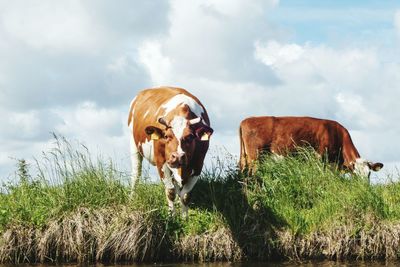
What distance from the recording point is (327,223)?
13.5 meters

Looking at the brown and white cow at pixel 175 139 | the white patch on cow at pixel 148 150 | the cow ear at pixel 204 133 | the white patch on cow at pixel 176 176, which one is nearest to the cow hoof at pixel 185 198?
the brown and white cow at pixel 175 139

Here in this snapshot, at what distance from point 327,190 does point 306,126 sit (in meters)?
5.33

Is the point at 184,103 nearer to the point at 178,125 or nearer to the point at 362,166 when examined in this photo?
the point at 178,125

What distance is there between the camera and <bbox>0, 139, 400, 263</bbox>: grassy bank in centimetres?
1315

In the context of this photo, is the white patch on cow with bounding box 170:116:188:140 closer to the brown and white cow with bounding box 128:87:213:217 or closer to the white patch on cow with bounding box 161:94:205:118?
the brown and white cow with bounding box 128:87:213:217

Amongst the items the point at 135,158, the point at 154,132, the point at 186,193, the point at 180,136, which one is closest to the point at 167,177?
the point at 186,193

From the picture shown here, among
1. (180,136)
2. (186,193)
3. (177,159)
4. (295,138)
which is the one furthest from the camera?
(295,138)

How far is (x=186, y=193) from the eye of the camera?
1371cm

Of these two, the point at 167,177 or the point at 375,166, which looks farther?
the point at 375,166

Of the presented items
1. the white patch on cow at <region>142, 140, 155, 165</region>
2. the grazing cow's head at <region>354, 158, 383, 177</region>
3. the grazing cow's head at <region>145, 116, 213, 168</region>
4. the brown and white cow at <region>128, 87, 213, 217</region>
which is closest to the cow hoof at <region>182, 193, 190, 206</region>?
the brown and white cow at <region>128, 87, 213, 217</region>

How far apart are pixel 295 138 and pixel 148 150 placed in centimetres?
567

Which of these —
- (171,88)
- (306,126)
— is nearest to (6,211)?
(171,88)

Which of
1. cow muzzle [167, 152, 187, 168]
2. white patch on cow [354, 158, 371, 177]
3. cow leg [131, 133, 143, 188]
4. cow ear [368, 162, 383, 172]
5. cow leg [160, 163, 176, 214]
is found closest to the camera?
cow muzzle [167, 152, 187, 168]

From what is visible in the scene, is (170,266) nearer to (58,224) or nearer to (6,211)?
(58,224)
